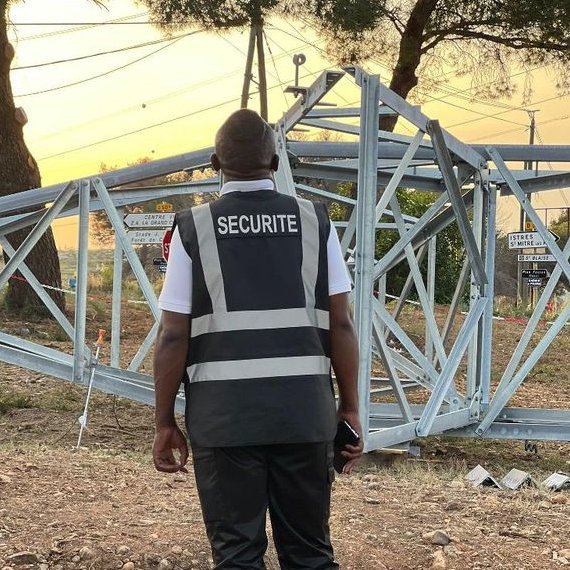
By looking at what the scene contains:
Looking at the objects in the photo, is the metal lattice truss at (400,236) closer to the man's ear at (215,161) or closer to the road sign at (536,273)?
the man's ear at (215,161)

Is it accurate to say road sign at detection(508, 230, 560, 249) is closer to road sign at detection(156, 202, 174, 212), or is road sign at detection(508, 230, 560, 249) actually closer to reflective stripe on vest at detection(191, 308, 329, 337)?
road sign at detection(156, 202, 174, 212)

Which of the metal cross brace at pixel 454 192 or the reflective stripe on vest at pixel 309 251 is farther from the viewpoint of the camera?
the metal cross brace at pixel 454 192

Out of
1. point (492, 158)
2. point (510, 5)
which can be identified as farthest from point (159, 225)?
point (510, 5)

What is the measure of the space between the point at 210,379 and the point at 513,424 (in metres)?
5.50

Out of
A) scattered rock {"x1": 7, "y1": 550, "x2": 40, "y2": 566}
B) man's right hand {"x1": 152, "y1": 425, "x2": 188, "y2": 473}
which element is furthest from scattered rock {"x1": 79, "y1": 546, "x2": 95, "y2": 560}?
man's right hand {"x1": 152, "y1": 425, "x2": 188, "y2": 473}

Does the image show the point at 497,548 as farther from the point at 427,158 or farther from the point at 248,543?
the point at 427,158

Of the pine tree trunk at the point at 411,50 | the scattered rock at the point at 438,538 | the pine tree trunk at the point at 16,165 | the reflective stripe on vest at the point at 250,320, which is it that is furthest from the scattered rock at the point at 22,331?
the reflective stripe on vest at the point at 250,320

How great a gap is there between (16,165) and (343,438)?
14712 mm

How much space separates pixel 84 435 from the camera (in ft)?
31.2

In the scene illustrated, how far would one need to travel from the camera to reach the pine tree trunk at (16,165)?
651 inches

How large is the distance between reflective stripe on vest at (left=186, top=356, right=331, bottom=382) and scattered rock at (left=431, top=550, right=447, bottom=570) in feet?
5.96

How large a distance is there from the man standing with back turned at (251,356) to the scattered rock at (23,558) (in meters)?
1.68

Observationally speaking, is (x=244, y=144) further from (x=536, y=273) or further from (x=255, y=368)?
(x=536, y=273)

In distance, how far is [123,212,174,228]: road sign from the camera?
30.8 ft
